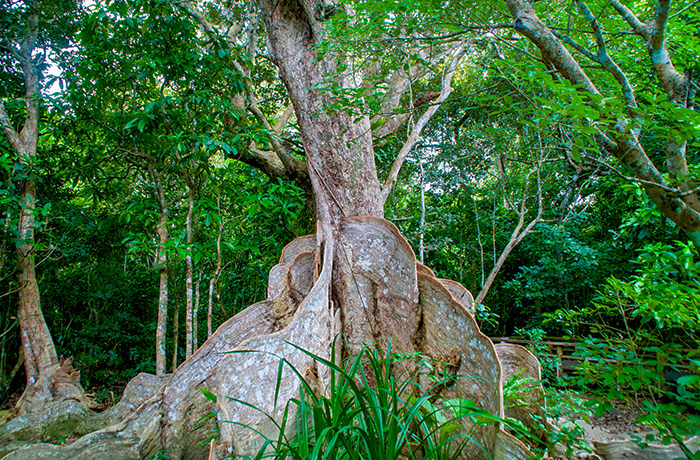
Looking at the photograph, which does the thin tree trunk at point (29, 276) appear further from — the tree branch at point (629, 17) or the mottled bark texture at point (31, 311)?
the tree branch at point (629, 17)

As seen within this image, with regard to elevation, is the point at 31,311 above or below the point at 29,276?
below

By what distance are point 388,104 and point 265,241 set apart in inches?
91.4

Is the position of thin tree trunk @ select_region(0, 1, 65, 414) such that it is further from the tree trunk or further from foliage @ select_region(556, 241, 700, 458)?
foliage @ select_region(556, 241, 700, 458)

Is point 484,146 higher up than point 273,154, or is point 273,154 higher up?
point 484,146

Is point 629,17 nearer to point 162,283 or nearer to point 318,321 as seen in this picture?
point 318,321

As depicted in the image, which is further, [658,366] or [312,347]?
[312,347]

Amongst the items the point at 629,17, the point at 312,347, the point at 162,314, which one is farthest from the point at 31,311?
the point at 629,17

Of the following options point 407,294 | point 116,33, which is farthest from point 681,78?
point 116,33

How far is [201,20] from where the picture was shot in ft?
13.1

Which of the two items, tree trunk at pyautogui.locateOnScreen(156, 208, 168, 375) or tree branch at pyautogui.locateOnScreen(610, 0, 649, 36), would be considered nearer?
tree branch at pyautogui.locateOnScreen(610, 0, 649, 36)

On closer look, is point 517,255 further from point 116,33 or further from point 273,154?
point 116,33

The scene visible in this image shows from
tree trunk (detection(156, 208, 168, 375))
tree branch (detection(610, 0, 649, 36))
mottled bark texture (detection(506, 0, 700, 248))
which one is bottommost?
tree trunk (detection(156, 208, 168, 375))

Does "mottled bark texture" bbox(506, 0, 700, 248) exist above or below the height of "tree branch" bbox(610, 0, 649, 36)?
below

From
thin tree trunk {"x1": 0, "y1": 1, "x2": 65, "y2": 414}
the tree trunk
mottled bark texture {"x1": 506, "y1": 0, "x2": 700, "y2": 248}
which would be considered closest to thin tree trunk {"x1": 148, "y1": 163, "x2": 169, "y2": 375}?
the tree trunk
